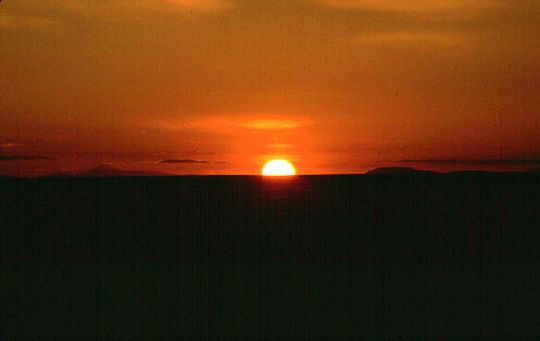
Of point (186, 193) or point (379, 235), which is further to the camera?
point (186, 193)

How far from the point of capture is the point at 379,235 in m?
10.6

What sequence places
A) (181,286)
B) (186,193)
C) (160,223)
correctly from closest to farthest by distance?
(181,286) → (160,223) → (186,193)

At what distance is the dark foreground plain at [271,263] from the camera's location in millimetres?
6012

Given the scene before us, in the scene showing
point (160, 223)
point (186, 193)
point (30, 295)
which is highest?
point (186, 193)

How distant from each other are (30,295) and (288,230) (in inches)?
184

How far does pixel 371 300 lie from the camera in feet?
22.0

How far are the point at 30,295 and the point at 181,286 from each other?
59.4 inches

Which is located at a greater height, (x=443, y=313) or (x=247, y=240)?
(x=247, y=240)

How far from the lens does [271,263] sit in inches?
343

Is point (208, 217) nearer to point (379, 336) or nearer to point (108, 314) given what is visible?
point (108, 314)

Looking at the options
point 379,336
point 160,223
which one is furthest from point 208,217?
point 379,336

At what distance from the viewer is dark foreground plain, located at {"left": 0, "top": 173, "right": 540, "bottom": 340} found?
6.01 metres

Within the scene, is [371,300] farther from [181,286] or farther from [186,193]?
[186,193]

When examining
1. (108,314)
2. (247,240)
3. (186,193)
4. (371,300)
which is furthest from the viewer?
(186,193)
